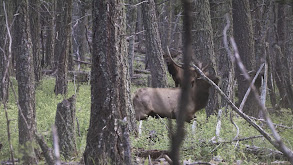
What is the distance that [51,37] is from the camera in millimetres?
23031

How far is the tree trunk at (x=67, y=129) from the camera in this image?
7023 mm

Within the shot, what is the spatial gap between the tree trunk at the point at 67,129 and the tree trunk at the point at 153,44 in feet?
25.5

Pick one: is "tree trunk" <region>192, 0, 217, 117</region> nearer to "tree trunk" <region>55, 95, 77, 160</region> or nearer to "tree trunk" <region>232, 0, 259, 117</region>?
"tree trunk" <region>232, 0, 259, 117</region>

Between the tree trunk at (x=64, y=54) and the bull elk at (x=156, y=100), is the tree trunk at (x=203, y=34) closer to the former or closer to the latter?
the bull elk at (x=156, y=100)

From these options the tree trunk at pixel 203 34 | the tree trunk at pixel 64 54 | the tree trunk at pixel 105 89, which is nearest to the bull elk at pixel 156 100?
the tree trunk at pixel 203 34

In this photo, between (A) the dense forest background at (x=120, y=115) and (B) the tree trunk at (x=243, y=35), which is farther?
(B) the tree trunk at (x=243, y=35)

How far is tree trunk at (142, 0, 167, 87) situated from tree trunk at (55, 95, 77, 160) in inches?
306

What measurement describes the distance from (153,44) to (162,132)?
262 inches

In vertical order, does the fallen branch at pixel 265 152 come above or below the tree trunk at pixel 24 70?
below

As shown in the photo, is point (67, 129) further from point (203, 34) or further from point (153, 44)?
point (153, 44)

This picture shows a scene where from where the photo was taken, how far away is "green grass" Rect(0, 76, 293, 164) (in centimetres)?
589

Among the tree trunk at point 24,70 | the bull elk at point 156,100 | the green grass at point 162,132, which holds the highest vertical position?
the tree trunk at point 24,70

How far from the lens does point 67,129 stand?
7.21 m

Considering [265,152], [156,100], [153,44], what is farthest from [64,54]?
[265,152]
